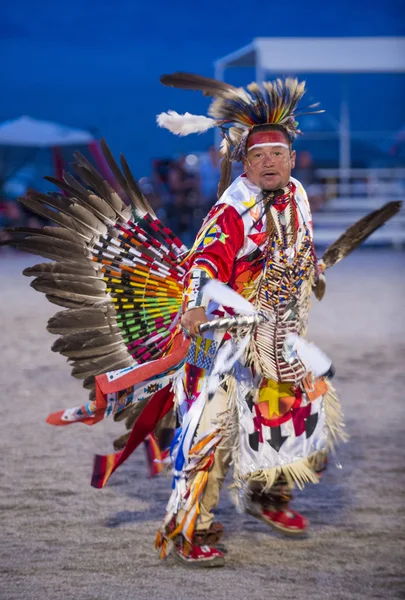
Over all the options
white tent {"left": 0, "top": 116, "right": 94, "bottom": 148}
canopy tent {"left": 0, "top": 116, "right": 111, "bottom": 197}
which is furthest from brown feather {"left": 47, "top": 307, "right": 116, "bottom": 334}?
white tent {"left": 0, "top": 116, "right": 94, "bottom": 148}

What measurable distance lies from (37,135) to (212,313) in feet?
54.8

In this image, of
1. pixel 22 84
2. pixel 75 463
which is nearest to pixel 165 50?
pixel 22 84

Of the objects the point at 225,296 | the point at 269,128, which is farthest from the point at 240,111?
the point at 225,296

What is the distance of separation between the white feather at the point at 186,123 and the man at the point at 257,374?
60mm

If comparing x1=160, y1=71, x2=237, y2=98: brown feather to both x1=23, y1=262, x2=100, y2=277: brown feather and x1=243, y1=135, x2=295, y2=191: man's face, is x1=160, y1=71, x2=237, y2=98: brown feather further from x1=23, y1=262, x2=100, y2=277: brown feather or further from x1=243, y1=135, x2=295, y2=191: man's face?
x1=23, y1=262, x2=100, y2=277: brown feather

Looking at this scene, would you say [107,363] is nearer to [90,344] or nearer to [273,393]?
[90,344]

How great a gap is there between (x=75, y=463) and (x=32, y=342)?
11.9 feet

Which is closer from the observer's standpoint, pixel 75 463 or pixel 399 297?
pixel 75 463

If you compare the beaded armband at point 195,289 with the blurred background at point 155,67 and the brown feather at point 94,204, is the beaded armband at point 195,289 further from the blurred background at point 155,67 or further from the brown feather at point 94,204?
the blurred background at point 155,67

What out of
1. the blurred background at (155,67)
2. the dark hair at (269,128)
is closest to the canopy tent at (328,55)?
the blurred background at (155,67)

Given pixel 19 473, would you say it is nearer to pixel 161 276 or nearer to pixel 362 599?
pixel 161 276

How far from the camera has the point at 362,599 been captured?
2.97 metres

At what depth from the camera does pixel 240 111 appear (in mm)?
3354

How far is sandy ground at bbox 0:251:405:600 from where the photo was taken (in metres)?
3.11
